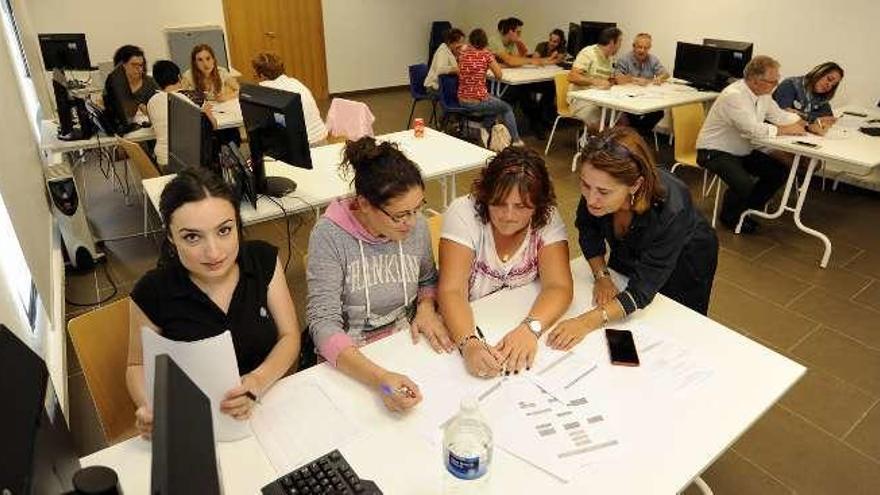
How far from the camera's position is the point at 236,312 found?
1.52 meters

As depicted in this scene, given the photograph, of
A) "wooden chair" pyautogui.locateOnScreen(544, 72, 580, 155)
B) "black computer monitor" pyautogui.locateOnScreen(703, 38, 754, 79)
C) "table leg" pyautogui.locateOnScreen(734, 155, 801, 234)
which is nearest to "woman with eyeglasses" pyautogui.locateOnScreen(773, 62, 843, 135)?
"table leg" pyautogui.locateOnScreen(734, 155, 801, 234)

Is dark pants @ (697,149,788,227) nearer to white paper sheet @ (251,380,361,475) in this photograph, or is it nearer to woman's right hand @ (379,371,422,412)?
woman's right hand @ (379,371,422,412)

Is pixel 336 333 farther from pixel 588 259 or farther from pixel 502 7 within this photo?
pixel 502 7

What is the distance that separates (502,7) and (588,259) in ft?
23.0

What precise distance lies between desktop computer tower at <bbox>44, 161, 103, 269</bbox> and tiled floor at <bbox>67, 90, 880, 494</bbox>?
120mm

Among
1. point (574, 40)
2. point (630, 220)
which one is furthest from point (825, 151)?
point (574, 40)

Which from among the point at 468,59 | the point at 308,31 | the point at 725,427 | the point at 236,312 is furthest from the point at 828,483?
the point at 308,31

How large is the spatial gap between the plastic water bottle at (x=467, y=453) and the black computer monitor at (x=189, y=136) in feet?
5.79

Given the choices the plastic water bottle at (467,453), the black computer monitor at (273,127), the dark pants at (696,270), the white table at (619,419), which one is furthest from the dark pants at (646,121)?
the plastic water bottle at (467,453)

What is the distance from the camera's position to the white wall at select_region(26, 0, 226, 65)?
19.1 feet

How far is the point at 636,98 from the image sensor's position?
5.00 m

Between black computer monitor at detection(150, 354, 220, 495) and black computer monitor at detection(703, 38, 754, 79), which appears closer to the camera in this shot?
black computer monitor at detection(150, 354, 220, 495)

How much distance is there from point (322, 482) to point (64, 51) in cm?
520

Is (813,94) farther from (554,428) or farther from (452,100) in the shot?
(554,428)
